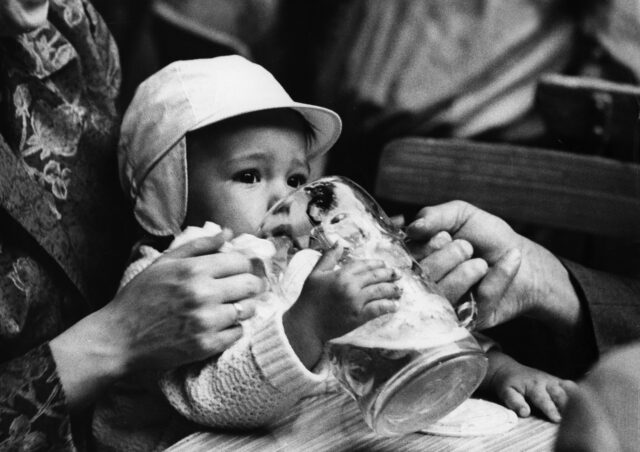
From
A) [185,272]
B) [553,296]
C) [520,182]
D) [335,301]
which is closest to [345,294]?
[335,301]

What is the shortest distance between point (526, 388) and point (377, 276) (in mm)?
169

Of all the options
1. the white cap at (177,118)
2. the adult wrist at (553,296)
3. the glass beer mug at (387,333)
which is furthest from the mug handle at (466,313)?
the white cap at (177,118)

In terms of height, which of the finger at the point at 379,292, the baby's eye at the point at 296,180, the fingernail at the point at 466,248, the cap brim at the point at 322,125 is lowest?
the baby's eye at the point at 296,180

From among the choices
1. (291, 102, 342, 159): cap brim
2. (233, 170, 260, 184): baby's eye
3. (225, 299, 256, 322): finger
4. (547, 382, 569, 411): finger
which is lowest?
(547, 382, 569, 411): finger

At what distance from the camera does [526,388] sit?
61cm

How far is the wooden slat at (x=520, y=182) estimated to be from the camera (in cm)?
86

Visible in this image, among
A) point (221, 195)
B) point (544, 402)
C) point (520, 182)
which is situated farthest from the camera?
point (520, 182)

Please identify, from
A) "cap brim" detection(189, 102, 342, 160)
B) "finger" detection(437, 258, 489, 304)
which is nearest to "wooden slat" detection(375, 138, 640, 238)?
"cap brim" detection(189, 102, 342, 160)

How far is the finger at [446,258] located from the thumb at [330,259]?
0.28 feet

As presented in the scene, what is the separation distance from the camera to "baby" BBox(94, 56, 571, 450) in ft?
1.86

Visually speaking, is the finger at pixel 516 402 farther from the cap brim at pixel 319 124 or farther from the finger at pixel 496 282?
the cap brim at pixel 319 124

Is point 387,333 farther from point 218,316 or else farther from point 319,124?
point 319,124

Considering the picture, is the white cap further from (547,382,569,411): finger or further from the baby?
(547,382,569,411): finger

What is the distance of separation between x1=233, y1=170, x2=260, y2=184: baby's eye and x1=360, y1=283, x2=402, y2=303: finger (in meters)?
0.20
